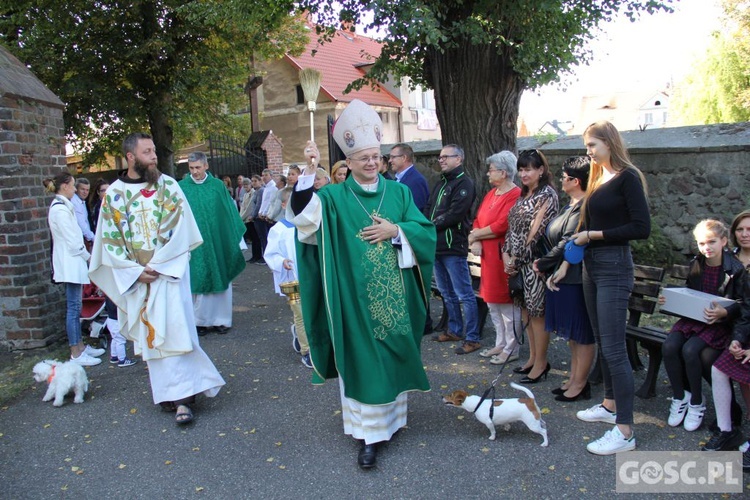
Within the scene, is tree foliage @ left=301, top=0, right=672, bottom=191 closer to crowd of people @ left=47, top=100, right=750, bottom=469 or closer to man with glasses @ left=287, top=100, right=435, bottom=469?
crowd of people @ left=47, top=100, right=750, bottom=469

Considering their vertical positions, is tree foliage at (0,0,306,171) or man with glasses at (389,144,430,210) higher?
tree foliage at (0,0,306,171)

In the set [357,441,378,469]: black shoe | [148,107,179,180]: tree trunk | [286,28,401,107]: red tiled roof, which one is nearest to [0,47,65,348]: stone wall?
[357,441,378,469]: black shoe

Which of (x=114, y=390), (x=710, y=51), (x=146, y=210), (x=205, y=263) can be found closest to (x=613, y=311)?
(x=146, y=210)

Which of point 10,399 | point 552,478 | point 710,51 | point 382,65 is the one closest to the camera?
point 552,478

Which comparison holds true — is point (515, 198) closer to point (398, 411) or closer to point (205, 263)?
point (398, 411)

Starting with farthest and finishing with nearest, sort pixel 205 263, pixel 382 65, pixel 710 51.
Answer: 1. pixel 710 51
2. pixel 382 65
3. pixel 205 263

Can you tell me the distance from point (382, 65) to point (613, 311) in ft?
20.1

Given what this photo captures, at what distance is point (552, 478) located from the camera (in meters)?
3.33

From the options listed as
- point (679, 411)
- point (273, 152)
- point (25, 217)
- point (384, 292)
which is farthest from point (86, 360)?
point (273, 152)

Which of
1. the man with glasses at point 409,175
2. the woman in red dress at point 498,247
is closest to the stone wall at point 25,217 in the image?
the man with glasses at point 409,175

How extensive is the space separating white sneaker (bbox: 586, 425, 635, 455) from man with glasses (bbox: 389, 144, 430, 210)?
10.9 ft

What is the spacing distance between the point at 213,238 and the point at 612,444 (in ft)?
15.9

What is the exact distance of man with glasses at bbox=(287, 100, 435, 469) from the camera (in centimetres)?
360

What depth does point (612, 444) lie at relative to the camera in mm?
3520
